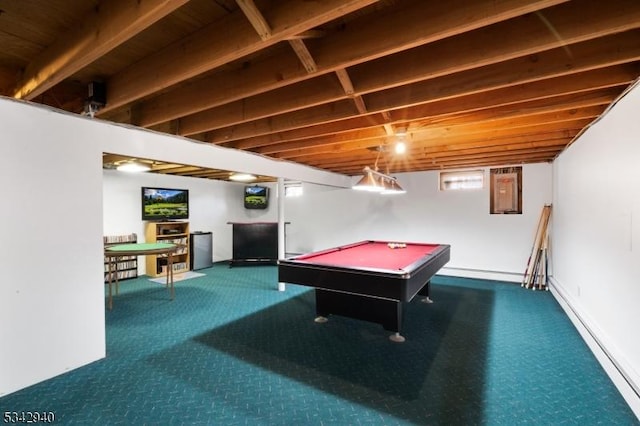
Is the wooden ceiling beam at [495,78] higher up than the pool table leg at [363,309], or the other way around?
the wooden ceiling beam at [495,78]

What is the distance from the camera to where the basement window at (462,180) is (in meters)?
6.55

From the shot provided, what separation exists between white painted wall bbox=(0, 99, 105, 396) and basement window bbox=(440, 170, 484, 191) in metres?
6.48

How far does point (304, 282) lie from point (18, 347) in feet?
8.33

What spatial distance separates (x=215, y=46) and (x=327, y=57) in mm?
725

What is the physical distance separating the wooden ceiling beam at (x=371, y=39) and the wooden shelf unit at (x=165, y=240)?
4.64m

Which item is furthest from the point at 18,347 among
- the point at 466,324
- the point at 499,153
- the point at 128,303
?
the point at 499,153

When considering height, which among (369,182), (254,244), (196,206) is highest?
(369,182)

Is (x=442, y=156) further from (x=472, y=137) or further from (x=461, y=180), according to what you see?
(x=461, y=180)

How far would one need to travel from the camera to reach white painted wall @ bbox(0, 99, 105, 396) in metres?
2.43

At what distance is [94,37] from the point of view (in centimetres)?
170

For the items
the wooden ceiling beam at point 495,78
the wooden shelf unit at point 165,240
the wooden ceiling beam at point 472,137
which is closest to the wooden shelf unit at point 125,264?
the wooden shelf unit at point 165,240

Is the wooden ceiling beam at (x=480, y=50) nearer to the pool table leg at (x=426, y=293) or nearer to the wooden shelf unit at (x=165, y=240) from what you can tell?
the pool table leg at (x=426, y=293)

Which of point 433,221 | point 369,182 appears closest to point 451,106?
point 369,182

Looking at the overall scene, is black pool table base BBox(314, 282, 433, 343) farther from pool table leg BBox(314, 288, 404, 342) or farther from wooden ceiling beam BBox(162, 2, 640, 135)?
wooden ceiling beam BBox(162, 2, 640, 135)
